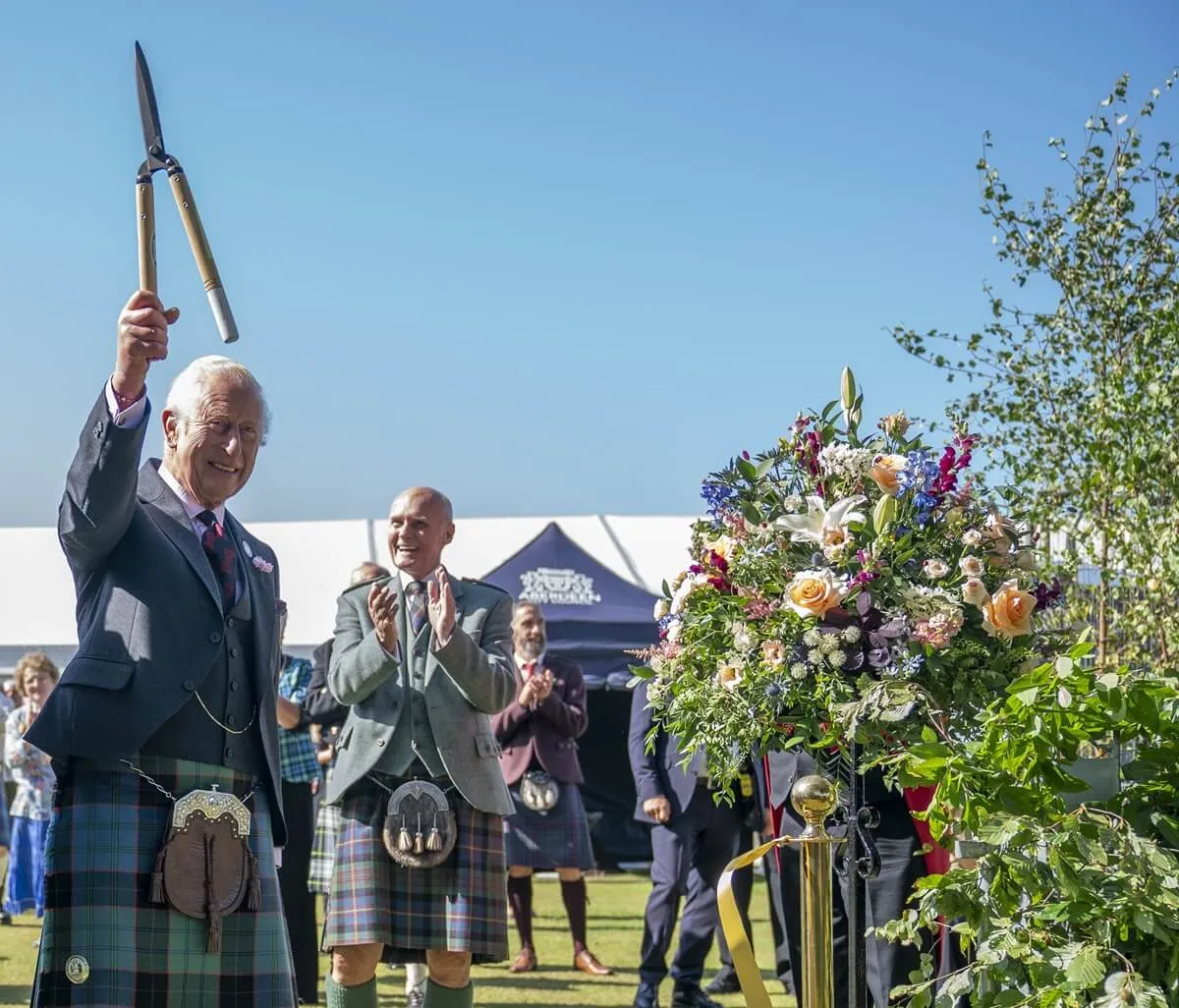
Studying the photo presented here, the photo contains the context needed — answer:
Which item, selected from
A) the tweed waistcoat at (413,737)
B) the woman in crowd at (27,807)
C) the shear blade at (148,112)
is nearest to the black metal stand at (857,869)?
the tweed waistcoat at (413,737)

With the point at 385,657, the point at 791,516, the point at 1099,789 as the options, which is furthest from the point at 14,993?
the point at 1099,789

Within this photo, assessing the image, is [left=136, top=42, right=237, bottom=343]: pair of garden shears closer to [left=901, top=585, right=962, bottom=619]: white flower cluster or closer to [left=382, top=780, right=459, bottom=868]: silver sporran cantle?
[left=901, top=585, right=962, bottom=619]: white flower cluster

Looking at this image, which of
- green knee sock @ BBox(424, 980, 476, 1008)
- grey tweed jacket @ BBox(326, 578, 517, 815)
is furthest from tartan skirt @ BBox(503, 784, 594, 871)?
green knee sock @ BBox(424, 980, 476, 1008)

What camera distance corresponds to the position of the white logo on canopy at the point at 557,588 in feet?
45.4

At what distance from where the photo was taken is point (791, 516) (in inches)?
168

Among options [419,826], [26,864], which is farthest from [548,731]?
[26,864]

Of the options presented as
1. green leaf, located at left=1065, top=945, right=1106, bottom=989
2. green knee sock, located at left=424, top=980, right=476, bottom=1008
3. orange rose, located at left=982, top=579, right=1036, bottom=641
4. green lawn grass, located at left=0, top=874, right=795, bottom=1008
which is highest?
orange rose, located at left=982, top=579, right=1036, bottom=641

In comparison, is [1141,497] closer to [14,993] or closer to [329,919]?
[329,919]

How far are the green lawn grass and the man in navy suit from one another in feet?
1.32

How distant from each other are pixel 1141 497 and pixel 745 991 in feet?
13.8

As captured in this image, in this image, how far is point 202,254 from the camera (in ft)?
A: 11.7

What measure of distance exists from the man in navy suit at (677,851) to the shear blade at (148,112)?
473cm

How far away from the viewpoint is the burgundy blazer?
937 cm

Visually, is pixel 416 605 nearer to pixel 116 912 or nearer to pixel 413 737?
pixel 413 737
